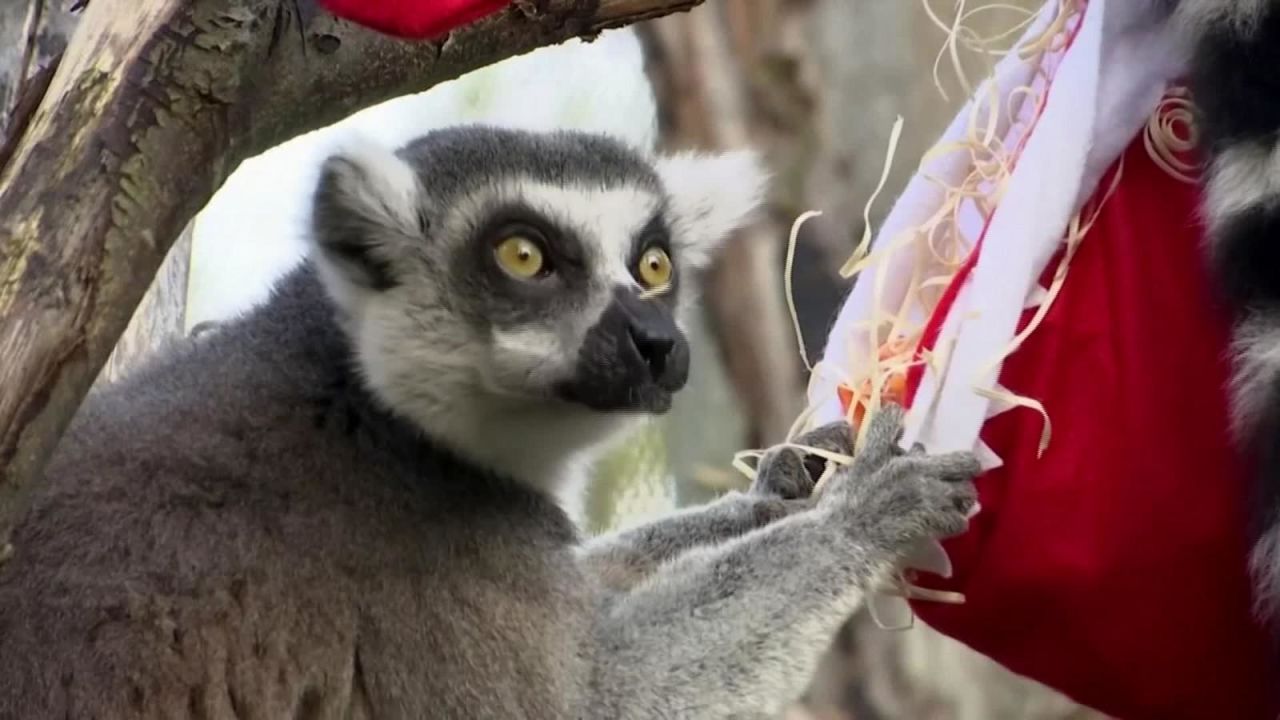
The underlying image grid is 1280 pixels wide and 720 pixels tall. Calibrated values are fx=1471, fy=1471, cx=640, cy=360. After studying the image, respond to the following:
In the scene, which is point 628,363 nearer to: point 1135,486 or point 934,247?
point 934,247

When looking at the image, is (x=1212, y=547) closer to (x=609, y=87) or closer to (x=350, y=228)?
(x=350, y=228)

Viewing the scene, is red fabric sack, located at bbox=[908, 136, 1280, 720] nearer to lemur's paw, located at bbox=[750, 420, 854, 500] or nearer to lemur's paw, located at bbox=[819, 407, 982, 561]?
lemur's paw, located at bbox=[819, 407, 982, 561]

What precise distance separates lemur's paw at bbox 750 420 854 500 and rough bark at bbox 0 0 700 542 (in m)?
0.92

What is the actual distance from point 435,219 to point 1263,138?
1.21 meters

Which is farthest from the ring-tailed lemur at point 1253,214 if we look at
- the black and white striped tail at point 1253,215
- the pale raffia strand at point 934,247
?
the pale raffia strand at point 934,247

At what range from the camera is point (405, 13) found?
142cm

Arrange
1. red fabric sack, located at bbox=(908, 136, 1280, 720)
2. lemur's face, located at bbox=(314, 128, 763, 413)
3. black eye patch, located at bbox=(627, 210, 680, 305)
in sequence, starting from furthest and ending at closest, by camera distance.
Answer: black eye patch, located at bbox=(627, 210, 680, 305) < lemur's face, located at bbox=(314, 128, 763, 413) < red fabric sack, located at bbox=(908, 136, 1280, 720)

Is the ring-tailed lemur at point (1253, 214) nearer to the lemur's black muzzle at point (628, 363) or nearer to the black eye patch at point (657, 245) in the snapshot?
the lemur's black muzzle at point (628, 363)

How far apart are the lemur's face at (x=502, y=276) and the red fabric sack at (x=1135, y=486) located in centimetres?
55

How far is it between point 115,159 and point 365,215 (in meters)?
0.79

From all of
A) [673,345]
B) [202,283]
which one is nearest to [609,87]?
[202,283]

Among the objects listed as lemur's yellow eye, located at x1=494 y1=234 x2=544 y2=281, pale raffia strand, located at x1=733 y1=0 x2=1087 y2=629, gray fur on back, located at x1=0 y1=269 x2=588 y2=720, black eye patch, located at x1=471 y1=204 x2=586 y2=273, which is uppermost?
pale raffia strand, located at x1=733 y1=0 x2=1087 y2=629

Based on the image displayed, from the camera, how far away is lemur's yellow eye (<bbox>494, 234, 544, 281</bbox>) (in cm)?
221

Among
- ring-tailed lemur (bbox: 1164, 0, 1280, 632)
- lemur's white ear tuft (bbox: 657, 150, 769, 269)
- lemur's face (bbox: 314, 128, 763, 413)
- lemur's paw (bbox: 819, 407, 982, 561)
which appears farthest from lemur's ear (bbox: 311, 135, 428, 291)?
ring-tailed lemur (bbox: 1164, 0, 1280, 632)
